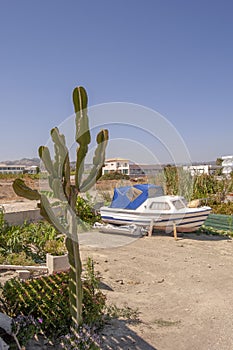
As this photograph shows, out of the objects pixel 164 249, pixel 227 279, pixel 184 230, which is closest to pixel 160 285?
pixel 227 279

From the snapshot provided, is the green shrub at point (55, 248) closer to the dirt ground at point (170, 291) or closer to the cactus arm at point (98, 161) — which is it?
the dirt ground at point (170, 291)

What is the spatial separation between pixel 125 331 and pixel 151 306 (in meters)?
0.85

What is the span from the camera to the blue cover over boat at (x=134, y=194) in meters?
9.10

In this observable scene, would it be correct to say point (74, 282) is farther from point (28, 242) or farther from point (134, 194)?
point (134, 194)

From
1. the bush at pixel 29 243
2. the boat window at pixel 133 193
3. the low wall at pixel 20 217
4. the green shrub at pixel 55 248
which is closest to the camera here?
the green shrub at pixel 55 248

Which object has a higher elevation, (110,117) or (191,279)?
(110,117)

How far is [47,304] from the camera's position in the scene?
3443 mm

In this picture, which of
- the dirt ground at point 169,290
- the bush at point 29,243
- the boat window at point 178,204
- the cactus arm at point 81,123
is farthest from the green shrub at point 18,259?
the boat window at point 178,204

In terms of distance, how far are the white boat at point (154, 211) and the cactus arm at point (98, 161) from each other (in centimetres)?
570

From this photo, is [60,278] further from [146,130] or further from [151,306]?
[146,130]

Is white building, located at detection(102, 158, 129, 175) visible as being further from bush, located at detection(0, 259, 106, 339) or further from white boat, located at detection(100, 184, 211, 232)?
bush, located at detection(0, 259, 106, 339)

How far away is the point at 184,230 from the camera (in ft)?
30.1

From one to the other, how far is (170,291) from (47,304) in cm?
227

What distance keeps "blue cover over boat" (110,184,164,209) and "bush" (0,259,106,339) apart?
Answer: 17.8ft
